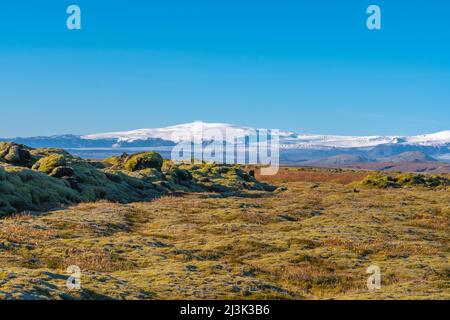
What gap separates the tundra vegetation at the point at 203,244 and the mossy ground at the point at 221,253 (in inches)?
4.0

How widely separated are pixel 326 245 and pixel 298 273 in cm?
1054

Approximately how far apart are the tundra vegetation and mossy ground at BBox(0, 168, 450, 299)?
103mm

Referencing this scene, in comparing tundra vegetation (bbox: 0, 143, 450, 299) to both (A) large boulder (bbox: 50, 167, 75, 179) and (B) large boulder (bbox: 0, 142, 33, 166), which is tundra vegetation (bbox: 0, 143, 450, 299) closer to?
(A) large boulder (bbox: 50, 167, 75, 179)

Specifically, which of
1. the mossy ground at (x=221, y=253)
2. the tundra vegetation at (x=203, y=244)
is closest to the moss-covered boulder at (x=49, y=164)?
the tundra vegetation at (x=203, y=244)

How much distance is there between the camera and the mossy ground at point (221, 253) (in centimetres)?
2580

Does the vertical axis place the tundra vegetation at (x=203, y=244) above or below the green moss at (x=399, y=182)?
above

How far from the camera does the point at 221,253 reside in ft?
123

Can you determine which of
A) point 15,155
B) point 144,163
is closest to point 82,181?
point 15,155

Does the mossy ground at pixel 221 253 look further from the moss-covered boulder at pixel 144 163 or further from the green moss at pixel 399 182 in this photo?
the green moss at pixel 399 182

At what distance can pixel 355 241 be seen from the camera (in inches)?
1671

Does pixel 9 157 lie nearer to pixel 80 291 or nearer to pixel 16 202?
pixel 16 202

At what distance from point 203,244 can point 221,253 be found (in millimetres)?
3556

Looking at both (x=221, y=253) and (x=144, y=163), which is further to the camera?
(x=144, y=163)

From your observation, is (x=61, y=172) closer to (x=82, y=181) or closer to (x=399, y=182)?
(x=82, y=181)
